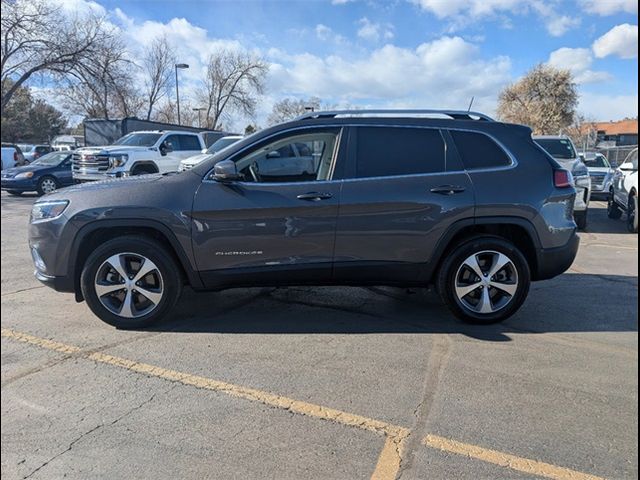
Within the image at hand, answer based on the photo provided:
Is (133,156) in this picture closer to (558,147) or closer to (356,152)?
(558,147)

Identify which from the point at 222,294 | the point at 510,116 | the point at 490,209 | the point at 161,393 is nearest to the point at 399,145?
the point at 490,209

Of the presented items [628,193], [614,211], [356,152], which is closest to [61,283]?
[356,152]

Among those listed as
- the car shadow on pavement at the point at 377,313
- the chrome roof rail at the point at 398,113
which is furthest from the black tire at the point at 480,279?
the chrome roof rail at the point at 398,113

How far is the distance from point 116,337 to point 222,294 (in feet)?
4.57

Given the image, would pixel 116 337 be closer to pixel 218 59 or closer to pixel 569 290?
pixel 569 290

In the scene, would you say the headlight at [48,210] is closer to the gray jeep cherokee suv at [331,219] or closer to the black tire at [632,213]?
the gray jeep cherokee suv at [331,219]

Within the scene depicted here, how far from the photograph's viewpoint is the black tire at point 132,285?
13.1 ft

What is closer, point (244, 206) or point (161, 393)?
point (161, 393)

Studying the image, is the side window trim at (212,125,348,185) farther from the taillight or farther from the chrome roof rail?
the taillight

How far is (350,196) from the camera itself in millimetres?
4086

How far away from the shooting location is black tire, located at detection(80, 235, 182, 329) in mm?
3996

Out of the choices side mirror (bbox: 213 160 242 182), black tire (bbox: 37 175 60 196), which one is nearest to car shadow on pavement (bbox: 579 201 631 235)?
side mirror (bbox: 213 160 242 182)

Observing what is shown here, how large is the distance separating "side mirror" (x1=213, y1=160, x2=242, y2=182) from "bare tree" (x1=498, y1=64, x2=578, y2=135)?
4067 centimetres

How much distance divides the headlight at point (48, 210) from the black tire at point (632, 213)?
1077cm
